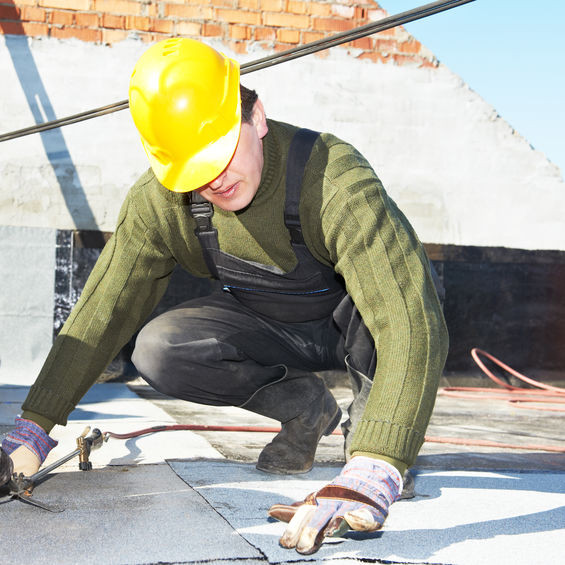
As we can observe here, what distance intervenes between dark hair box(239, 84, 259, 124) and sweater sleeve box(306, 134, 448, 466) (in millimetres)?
228

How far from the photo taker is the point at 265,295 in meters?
2.15

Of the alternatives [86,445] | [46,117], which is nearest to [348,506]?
[86,445]

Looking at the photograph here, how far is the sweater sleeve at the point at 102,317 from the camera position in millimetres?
1877

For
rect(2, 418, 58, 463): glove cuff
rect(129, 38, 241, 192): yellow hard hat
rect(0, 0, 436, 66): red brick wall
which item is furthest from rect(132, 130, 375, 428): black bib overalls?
rect(0, 0, 436, 66): red brick wall

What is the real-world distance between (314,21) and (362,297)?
3866mm

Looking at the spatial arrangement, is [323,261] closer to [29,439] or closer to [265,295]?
[265,295]

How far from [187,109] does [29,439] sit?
2.88 ft

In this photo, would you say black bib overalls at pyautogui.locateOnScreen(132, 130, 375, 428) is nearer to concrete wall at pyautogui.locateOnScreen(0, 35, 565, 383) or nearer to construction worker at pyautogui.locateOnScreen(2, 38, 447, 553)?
construction worker at pyautogui.locateOnScreen(2, 38, 447, 553)

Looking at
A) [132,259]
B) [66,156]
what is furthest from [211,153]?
Answer: [66,156]

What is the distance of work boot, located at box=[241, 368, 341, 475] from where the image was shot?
86.4 inches

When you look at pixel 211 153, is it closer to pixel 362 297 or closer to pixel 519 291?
pixel 362 297

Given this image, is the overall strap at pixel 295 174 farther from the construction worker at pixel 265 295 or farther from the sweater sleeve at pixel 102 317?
the sweater sleeve at pixel 102 317

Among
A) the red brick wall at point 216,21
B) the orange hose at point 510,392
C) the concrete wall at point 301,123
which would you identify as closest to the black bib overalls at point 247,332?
the orange hose at point 510,392

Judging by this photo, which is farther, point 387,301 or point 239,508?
point 239,508
